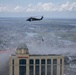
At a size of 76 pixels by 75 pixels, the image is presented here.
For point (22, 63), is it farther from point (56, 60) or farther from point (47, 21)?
point (47, 21)

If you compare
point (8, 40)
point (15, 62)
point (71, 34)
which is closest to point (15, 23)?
point (8, 40)

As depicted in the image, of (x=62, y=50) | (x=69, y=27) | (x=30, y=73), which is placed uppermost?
(x=69, y=27)

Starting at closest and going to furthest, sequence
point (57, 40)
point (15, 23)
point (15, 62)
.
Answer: point (15, 62) → point (15, 23) → point (57, 40)

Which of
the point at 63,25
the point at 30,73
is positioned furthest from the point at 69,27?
the point at 30,73

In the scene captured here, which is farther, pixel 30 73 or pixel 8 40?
pixel 8 40

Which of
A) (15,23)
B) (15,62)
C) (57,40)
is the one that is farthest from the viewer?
(57,40)

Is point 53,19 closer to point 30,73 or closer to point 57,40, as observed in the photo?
point 57,40

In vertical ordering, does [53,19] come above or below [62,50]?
above
